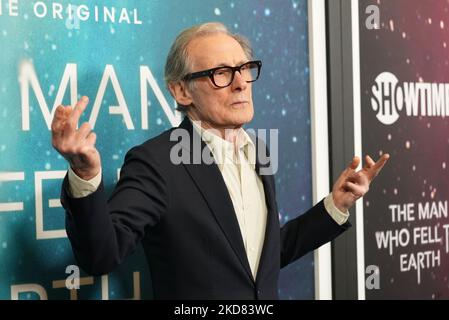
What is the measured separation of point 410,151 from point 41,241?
3.81ft

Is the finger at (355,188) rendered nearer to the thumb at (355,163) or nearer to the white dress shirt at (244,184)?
the thumb at (355,163)

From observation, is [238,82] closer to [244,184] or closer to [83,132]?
[244,184]

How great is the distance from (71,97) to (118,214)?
44cm

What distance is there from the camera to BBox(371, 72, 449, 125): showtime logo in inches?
76.7

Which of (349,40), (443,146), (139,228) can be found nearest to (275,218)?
(139,228)

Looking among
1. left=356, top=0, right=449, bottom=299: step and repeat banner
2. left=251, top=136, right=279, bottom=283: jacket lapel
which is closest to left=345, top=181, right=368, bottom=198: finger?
left=251, top=136, right=279, bottom=283: jacket lapel

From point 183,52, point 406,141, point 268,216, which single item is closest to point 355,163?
point 268,216

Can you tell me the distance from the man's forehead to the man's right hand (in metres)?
0.40

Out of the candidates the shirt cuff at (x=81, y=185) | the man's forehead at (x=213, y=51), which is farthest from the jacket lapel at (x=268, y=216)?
the shirt cuff at (x=81, y=185)

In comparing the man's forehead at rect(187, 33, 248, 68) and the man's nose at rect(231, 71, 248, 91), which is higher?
the man's forehead at rect(187, 33, 248, 68)

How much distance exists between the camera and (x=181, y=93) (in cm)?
138

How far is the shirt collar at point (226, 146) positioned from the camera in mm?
1345

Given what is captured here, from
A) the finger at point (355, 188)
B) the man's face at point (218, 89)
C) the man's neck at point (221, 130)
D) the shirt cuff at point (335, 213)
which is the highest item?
the man's face at point (218, 89)

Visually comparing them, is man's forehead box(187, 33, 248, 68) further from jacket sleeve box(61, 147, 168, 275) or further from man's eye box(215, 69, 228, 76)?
jacket sleeve box(61, 147, 168, 275)
